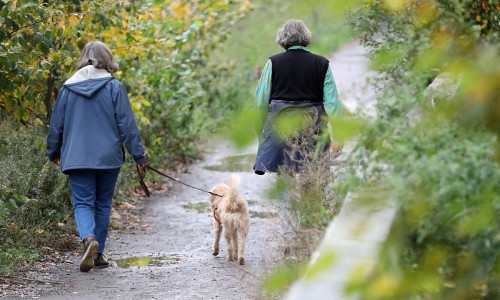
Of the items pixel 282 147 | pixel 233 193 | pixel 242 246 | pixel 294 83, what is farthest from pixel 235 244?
pixel 294 83

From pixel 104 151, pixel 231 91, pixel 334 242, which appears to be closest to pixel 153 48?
pixel 104 151

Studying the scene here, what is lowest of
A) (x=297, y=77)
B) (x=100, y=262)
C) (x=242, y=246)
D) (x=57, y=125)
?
(x=100, y=262)

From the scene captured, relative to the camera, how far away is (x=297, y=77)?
6.58 metres

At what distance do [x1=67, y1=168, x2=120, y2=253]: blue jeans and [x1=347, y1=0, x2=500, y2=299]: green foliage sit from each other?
4104 mm

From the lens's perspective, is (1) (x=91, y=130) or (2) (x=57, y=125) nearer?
(1) (x=91, y=130)

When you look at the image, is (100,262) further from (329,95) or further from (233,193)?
(329,95)

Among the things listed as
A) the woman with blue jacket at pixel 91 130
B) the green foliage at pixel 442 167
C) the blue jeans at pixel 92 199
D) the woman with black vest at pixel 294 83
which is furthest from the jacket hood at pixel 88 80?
the green foliage at pixel 442 167

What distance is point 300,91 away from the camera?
6.57 meters

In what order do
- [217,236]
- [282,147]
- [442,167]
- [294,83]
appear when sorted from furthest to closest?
1. [217,236]
2. [294,83]
3. [282,147]
4. [442,167]

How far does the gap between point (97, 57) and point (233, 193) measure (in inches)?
65.8

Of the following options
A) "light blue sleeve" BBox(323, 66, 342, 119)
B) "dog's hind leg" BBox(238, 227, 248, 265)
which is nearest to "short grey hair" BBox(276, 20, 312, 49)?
"light blue sleeve" BBox(323, 66, 342, 119)

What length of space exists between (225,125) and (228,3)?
34.3ft

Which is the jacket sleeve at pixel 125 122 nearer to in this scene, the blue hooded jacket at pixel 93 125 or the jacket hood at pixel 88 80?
the blue hooded jacket at pixel 93 125

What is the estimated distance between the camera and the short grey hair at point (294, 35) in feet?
21.7
